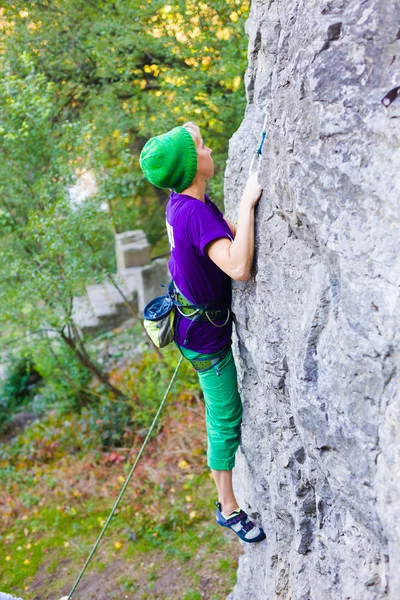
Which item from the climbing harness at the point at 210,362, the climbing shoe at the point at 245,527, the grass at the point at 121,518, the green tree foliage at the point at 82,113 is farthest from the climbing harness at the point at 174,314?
the green tree foliage at the point at 82,113

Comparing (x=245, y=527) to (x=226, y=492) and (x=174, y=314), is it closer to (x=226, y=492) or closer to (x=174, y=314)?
(x=226, y=492)

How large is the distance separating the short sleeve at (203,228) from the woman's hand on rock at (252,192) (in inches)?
7.6

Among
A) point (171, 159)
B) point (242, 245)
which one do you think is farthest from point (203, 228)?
point (171, 159)

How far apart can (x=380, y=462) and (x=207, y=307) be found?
4.72 feet

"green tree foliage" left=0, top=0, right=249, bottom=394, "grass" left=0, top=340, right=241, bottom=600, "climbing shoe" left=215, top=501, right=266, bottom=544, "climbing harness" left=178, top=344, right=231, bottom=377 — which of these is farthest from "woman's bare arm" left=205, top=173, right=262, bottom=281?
"green tree foliage" left=0, top=0, right=249, bottom=394

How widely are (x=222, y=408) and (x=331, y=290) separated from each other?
1.44m

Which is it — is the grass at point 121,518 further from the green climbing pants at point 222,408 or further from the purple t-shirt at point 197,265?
the purple t-shirt at point 197,265

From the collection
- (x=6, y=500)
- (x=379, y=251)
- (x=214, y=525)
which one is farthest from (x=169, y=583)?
(x=379, y=251)

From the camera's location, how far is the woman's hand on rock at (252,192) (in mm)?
2520

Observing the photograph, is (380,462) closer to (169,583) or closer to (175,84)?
(169,583)

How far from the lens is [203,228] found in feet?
8.74

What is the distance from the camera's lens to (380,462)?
5.96 feet

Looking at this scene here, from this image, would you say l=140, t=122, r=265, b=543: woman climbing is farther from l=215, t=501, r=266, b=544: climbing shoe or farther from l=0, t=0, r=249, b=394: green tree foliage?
l=0, t=0, r=249, b=394: green tree foliage

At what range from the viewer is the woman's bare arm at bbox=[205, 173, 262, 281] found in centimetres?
256
